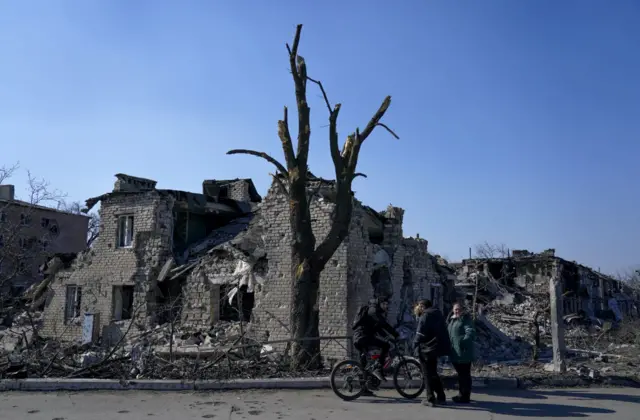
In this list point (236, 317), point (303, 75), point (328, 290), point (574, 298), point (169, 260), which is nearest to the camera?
point (303, 75)

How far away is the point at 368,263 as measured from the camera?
647 inches

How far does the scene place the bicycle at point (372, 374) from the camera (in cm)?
832

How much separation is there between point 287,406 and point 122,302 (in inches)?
609

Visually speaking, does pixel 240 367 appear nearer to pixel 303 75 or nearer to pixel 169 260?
pixel 303 75

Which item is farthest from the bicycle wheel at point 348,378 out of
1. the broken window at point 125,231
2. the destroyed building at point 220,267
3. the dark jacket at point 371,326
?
the broken window at point 125,231

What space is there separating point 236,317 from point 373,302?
10.5 meters

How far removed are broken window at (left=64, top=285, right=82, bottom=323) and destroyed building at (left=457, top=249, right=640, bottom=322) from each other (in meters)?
20.1

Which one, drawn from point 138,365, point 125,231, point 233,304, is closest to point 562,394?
point 138,365

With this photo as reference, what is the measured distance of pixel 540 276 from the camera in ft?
112

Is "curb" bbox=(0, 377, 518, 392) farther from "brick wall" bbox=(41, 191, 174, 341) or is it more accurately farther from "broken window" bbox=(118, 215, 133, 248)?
"broken window" bbox=(118, 215, 133, 248)

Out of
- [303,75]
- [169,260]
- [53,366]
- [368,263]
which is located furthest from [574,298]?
[53,366]

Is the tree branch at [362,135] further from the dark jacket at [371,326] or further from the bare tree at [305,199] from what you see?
the dark jacket at [371,326]

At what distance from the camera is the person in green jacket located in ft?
25.9

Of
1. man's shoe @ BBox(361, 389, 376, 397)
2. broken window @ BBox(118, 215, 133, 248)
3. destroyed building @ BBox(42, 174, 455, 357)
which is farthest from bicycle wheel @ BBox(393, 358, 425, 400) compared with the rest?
broken window @ BBox(118, 215, 133, 248)
